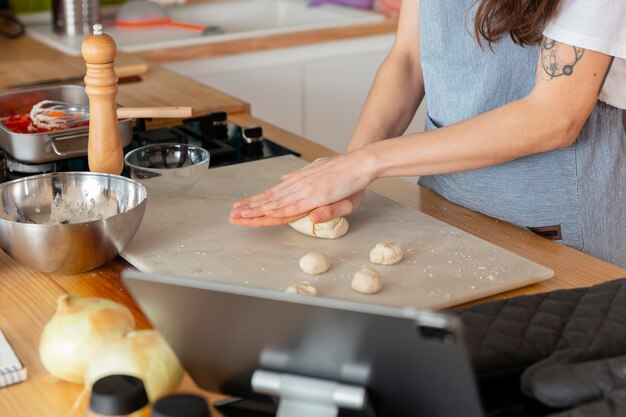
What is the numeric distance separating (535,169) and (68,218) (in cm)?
71

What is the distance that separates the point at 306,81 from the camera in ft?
9.17

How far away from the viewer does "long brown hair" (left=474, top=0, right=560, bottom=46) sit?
127 cm

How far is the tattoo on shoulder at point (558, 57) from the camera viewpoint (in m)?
1.25

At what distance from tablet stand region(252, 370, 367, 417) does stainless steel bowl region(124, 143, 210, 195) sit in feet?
2.14

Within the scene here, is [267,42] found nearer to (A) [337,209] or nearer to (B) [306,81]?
(B) [306,81]

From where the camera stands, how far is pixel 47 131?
156 centimetres

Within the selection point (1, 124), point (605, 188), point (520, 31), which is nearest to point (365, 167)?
point (520, 31)

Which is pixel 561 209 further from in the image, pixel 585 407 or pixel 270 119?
pixel 270 119

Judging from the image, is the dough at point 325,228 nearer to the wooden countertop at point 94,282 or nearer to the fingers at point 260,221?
the fingers at point 260,221

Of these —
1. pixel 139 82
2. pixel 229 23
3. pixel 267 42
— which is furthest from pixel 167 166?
pixel 229 23

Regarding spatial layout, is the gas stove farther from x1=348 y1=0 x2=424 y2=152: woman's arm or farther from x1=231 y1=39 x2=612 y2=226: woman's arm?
x1=231 y1=39 x2=612 y2=226: woman's arm

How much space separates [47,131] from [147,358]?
777 mm

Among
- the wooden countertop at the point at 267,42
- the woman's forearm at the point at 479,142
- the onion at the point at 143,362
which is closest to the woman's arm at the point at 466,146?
the woman's forearm at the point at 479,142

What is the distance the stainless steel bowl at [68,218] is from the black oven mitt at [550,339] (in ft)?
1.50
